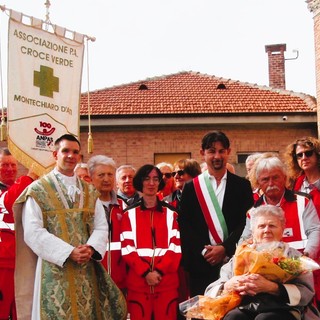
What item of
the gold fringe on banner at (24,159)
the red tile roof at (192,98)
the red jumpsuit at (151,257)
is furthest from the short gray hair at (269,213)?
the red tile roof at (192,98)

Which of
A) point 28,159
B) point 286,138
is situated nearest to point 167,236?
point 28,159

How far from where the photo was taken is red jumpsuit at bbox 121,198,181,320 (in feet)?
19.2

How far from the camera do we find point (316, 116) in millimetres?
20188

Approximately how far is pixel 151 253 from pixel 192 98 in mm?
15841

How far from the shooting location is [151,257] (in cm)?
593

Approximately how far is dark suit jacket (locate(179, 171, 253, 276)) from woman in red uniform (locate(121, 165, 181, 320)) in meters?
0.15

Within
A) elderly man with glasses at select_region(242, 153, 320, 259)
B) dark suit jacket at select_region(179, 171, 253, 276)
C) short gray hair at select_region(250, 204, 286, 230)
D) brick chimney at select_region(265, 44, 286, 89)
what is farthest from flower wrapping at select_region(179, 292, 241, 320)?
brick chimney at select_region(265, 44, 286, 89)

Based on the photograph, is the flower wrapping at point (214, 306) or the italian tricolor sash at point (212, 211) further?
the italian tricolor sash at point (212, 211)

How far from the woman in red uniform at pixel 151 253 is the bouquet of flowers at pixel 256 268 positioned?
826 mm

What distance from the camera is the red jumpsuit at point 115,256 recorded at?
622cm

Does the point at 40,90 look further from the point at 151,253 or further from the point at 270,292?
the point at 270,292

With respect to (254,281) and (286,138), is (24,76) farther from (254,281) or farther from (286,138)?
(286,138)

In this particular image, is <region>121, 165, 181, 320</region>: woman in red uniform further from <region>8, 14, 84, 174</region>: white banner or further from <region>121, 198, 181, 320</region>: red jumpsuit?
<region>8, 14, 84, 174</region>: white banner

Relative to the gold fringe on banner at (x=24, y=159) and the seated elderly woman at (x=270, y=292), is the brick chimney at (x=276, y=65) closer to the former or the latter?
the gold fringe on banner at (x=24, y=159)
